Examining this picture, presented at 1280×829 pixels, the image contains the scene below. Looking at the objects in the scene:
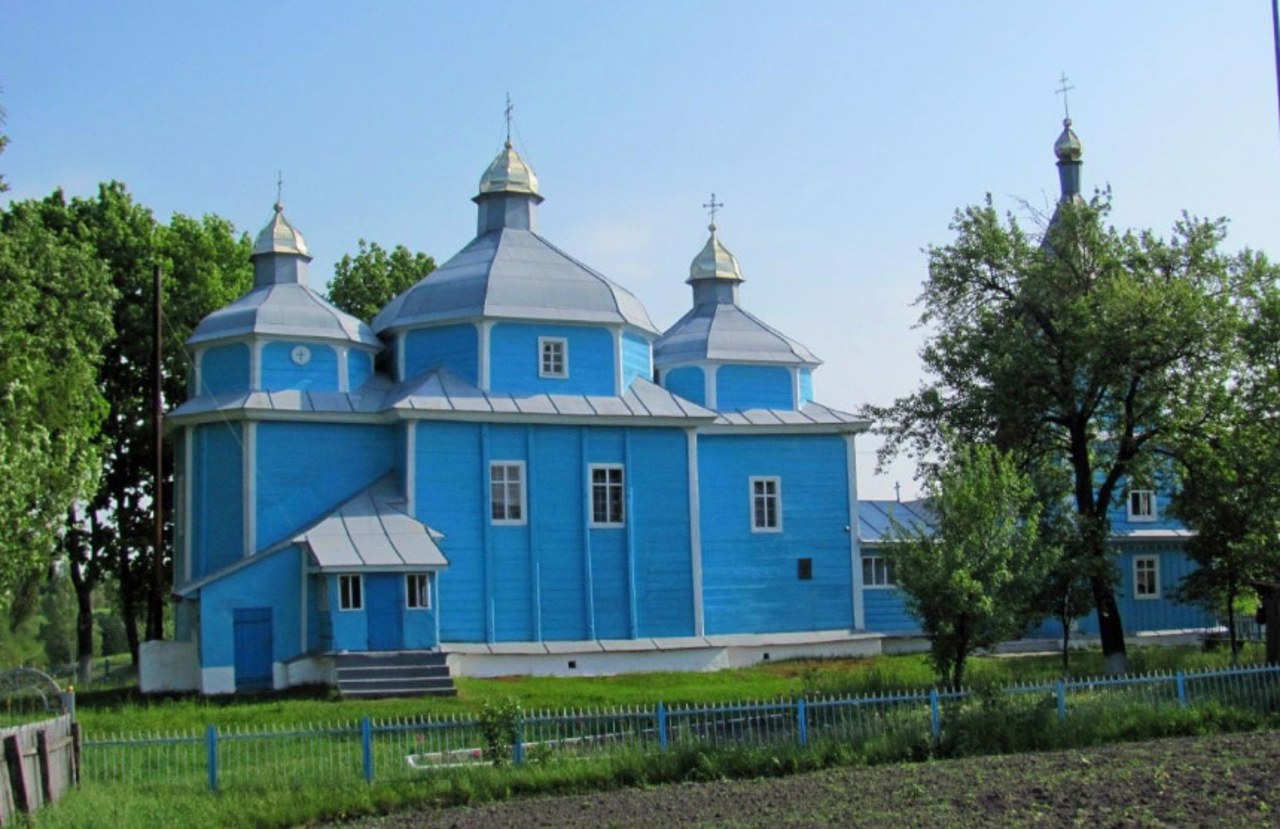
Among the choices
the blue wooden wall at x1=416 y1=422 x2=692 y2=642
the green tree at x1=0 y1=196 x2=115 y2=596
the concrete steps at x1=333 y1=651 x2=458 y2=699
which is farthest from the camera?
the blue wooden wall at x1=416 y1=422 x2=692 y2=642

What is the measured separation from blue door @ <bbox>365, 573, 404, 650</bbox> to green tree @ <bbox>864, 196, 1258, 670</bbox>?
10032 mm

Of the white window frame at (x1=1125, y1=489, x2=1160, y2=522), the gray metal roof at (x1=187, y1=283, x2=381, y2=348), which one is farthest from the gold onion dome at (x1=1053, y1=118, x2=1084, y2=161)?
the gray metal roof at (x1=187, y1=283, x2=381, y2=348)

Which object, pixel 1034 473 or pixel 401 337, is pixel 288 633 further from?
pixel 1034 473

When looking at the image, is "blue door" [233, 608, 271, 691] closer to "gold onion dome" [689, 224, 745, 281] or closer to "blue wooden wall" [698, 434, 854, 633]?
"blue wooden wall" [698, 434, 854, 633]

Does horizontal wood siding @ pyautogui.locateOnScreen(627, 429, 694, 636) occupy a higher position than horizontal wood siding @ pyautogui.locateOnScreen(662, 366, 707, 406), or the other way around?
horizontal wood siding @ pyautogui.locateOnScreen(662, 366, 707, 406)

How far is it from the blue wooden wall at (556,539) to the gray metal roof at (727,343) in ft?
14.4

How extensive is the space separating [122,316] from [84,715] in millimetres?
16340

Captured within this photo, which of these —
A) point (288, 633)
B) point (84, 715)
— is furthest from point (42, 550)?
point (288, 633)

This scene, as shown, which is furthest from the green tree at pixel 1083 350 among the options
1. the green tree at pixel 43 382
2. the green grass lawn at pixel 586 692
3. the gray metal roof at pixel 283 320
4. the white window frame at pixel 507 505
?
the green tree at pixel 43 382

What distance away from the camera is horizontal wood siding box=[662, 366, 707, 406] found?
3519 centimetres

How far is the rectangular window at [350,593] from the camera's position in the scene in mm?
27219

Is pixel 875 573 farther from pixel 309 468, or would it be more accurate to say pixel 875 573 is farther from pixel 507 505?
pixel 309 468

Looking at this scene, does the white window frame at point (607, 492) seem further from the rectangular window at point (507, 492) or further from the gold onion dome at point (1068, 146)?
the gold onion dome at point (1068, 146)

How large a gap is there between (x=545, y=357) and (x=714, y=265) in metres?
8.01
